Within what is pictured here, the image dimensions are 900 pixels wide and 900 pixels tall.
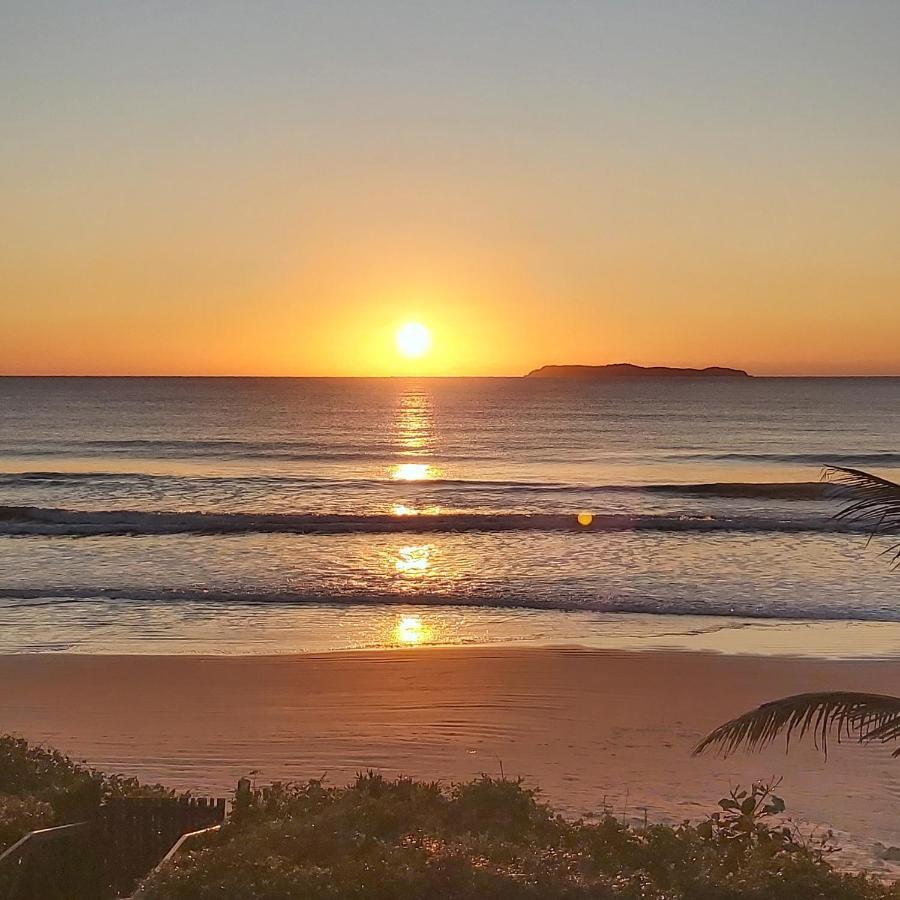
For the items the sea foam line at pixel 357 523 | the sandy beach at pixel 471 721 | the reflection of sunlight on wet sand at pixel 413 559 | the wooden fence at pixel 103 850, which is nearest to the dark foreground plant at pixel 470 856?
the wooden fence at pixel 103 850

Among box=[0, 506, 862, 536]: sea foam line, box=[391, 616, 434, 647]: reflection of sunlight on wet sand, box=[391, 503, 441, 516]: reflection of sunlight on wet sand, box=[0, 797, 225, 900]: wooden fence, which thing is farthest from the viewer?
box=[391, 503, 441, 516]: reflection of sunlight on wet sand

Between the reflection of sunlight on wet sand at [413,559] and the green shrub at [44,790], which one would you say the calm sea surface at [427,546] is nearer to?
the reflection of sunlight on wet sand at [413,559]

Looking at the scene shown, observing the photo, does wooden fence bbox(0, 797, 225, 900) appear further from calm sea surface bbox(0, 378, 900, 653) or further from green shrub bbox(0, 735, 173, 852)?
calm sea surface bbox(0, 378, 900, 653)

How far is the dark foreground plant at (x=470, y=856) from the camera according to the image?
612cm

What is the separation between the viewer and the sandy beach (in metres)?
9.32

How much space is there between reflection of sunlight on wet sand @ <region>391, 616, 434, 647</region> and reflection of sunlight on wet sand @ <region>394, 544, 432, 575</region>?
5.24 meters

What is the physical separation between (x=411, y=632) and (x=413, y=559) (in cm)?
832

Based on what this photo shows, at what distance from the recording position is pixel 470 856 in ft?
21.3

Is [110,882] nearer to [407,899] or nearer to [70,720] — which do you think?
[407,899]

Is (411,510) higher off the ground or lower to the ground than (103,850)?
lower

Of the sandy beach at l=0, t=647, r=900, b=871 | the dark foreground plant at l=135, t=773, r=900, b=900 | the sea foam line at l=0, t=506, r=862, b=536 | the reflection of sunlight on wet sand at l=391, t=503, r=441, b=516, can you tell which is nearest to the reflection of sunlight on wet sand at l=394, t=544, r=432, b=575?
the sea foam line at l=0, t=506, r=862, b=536

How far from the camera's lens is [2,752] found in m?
7.95

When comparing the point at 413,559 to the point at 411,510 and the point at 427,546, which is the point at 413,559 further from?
the point at 411,510

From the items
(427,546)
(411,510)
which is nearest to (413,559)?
(427,546)
